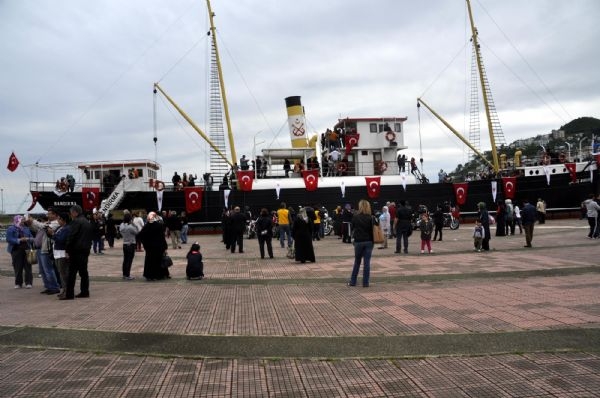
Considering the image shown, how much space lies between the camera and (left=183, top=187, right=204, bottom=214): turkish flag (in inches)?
1036

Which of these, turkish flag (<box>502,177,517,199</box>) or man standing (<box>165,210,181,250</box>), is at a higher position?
turkish flag (<box>502,177,517,199</box>)

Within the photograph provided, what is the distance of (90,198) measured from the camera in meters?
26.6

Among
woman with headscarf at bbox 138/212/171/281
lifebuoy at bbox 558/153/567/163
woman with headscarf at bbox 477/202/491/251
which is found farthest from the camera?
lifebuoy at bbox 558/153/567/163

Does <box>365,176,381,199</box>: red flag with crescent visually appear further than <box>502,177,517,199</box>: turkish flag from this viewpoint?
No

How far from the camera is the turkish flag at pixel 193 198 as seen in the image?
26.3 metres

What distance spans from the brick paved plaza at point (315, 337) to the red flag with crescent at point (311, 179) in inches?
641

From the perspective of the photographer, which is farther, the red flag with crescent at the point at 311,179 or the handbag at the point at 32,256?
the red flag with crescent at the point at 311,179

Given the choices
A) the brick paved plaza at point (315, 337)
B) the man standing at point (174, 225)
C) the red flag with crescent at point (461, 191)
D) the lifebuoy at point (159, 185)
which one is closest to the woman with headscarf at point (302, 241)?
the brick paved plaza at point (315, 337)

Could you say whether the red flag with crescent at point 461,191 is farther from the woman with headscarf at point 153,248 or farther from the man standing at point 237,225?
the woman with headscarf at point 153,248

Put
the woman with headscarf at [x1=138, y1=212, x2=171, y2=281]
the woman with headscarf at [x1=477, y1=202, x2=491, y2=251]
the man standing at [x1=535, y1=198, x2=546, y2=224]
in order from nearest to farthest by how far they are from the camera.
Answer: the woman with headscarf at [x1=138, y1=212, x2=171, y2=281], the woman with headscarf at [x1=477, y1=202, x2=491, y2=251], the man standing at [x1=535, y1=198, x2=546, y2=224]

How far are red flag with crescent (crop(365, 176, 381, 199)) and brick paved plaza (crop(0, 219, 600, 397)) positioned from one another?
54.9 ft

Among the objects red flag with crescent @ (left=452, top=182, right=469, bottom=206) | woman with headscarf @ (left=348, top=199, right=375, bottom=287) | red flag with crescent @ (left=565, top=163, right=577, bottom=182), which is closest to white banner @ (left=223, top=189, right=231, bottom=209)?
red flag with crescent @ (left=452, top=182, right=469, bottom=206)

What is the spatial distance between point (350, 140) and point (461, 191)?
7445 mm

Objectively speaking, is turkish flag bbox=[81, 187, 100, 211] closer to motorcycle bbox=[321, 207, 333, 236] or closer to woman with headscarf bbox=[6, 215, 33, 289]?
motorcycle bbox=[321, 207, 333, 236]
